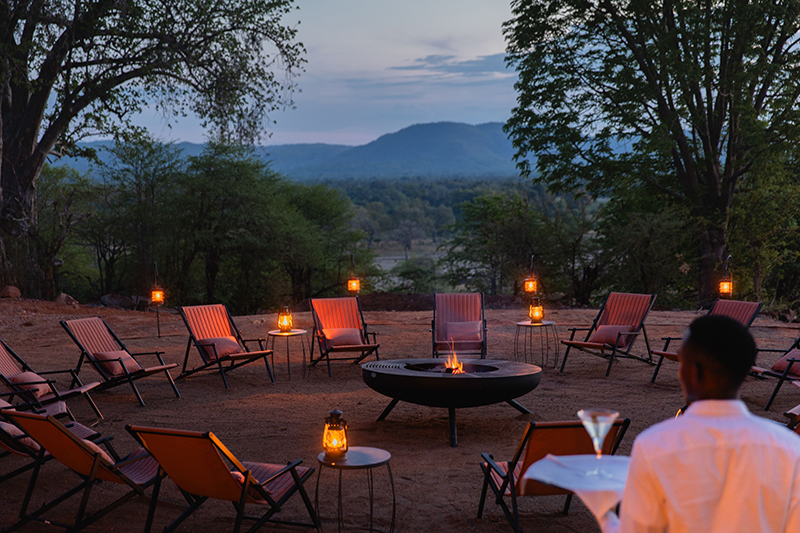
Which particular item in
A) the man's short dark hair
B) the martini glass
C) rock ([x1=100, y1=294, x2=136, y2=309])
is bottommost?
rock ([x1=100, y1=294, x2=136, y2=309])

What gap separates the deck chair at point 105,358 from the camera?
Result: 6.37 m

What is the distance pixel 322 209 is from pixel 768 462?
1158 inches

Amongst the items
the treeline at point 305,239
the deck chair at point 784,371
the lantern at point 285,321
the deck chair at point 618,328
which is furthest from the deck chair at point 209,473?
the treeline at point 305,239

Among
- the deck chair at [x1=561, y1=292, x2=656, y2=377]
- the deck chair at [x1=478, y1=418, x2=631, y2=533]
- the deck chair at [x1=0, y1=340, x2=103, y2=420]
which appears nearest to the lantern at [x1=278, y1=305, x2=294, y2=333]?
the deck chair at [x1=0, y1=340, x2=103, y2=420]

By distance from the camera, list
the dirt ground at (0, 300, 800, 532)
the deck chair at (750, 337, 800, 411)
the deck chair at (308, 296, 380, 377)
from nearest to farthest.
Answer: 1. the dirt ground at (0, 300, 800, 532)
2. the deck chair at (750, 337, 800, 411)
3. the deck chair at (308, 296, 380, 377)

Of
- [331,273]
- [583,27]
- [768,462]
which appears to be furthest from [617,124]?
[768,462]

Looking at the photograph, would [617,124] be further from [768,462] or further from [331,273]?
[768,462]

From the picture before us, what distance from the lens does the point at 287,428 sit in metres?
5.49

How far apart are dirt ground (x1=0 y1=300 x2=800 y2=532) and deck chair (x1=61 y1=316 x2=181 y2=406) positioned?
27 centimetres

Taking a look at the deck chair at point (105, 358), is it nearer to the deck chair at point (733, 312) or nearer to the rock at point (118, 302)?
the deck chair at point (733, 312)

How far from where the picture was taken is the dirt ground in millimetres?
3758

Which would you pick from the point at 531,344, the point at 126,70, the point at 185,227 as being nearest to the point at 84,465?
the point at 531,344

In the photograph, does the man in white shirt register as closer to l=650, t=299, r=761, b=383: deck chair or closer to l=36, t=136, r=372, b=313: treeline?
l=650, t=299, r=761, b=383: deck chair

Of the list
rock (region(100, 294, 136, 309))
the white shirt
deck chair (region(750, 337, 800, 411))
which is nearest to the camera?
the white shirt
